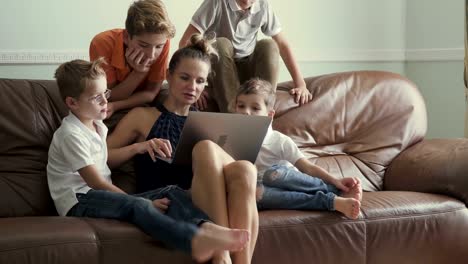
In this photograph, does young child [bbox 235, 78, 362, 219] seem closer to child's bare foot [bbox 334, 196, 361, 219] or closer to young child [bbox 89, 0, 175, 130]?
child's bare foot [bbox 334, 196, 361, 219]

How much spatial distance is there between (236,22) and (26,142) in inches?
40.6

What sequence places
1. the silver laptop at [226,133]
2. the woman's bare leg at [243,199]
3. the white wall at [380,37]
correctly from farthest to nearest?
1. the white wall at [380,37]
2. the silver laptop at [226,133]
3. the woman's bare leg at [243,199]

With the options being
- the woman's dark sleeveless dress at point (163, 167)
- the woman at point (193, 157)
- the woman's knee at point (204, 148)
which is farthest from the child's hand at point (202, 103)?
the woman's knee at point (204, 148)

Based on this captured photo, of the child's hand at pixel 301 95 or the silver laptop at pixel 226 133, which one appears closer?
the silver laptop at pixel 226 133

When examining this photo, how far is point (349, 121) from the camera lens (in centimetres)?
301

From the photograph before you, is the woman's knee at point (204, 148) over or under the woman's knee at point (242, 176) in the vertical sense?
over

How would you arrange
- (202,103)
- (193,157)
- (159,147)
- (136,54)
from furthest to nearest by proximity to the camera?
1. (202,103)
2. (136,54)
3. (159,147)
4. (193,157)

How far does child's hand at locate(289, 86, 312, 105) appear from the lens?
2955mm

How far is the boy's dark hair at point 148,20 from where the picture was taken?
248 cm

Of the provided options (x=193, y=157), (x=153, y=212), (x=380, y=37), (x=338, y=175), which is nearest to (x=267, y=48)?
(x=338, y=175)

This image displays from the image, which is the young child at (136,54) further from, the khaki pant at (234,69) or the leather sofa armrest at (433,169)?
the leather sofa armrest at (433,169)

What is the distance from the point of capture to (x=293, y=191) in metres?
2.37

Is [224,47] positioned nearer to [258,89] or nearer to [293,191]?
[258,89]

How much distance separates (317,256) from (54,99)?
1.12m
